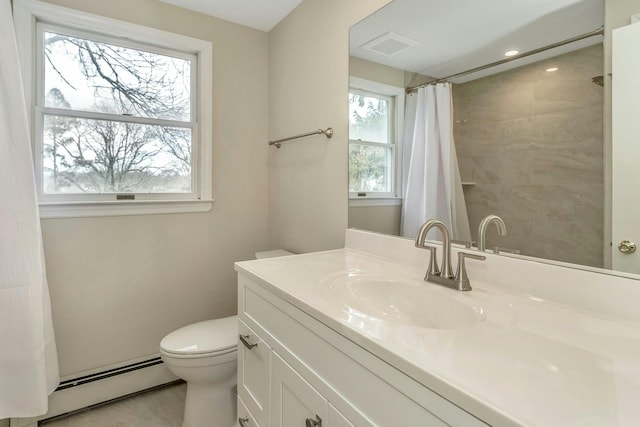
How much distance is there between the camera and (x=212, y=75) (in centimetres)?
210

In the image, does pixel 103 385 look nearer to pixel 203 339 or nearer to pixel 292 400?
pixel 203 339

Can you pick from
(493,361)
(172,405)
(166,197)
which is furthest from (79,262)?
(493,361)

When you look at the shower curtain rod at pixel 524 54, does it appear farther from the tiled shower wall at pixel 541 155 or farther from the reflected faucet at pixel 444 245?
the reflected faucet at pixel 444 245

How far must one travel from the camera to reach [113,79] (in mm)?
1890

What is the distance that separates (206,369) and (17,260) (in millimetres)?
938

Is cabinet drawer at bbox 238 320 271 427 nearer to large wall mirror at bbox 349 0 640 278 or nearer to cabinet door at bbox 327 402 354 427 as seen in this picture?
cabinet door at bbox 327 402 354 427

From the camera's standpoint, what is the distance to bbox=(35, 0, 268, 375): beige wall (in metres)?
1.76

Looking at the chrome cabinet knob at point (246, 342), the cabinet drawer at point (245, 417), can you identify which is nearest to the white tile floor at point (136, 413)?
the cabinet drawer at point (245, 417)

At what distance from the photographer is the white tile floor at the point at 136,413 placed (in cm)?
170

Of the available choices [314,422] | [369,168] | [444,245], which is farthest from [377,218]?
[314,422]

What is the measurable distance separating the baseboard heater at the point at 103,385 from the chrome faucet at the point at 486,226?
1955 mm

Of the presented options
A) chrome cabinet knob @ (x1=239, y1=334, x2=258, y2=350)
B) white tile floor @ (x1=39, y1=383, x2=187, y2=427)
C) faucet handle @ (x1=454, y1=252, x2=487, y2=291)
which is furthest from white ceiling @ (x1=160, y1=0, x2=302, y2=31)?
white tile floor @ (x1=39, y1=383, x2=187, y2=427)

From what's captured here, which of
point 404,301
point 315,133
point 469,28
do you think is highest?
point 469,28

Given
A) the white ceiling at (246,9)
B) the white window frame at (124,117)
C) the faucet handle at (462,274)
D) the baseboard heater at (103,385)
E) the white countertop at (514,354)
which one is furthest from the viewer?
the white ceiling at (246,9)
